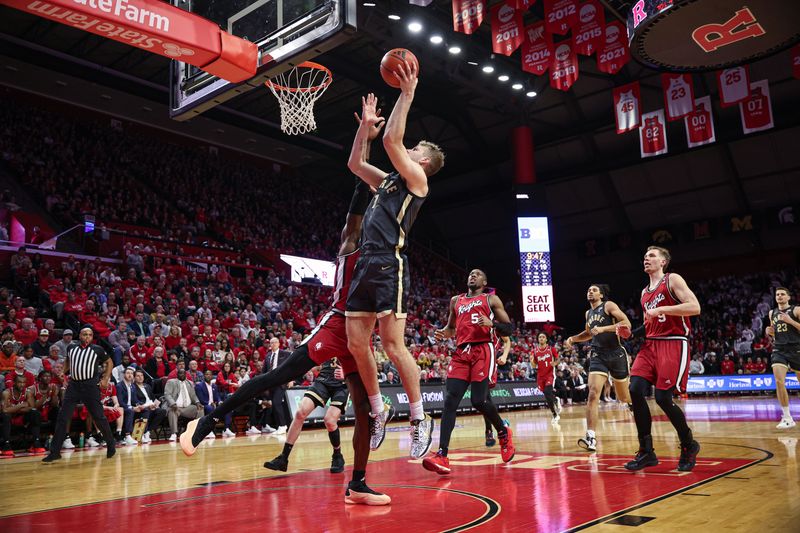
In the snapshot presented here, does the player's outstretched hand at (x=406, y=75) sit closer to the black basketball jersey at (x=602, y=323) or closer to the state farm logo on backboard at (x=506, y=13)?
the black basketball jersey at (x=602, y=323)

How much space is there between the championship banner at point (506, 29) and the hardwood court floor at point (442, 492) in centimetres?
1060

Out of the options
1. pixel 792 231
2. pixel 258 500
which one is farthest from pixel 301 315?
pixel 792 231

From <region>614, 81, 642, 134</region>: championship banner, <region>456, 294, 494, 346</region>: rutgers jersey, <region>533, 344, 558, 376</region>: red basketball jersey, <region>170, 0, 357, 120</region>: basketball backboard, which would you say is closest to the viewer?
<region>456, 294, 494, 346</region>: rutgers jersey

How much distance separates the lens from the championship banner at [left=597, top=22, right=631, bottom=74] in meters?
15.5

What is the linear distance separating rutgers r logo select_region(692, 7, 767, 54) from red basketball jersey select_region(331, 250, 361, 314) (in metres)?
6.54

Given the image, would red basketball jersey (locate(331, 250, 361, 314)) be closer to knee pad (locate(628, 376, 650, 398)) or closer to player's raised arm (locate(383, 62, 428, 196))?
player's raised arm (locate(383, 62, 428, 196))

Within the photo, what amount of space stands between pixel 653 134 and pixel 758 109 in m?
2.91

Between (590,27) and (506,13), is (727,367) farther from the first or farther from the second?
(506,13)

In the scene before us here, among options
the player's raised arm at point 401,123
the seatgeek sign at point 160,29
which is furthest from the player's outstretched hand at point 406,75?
the seatgeek sign at point 160,29

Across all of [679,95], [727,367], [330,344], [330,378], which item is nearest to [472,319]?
[330,378]

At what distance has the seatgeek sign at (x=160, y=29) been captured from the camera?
682cm

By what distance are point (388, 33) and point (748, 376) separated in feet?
56.3

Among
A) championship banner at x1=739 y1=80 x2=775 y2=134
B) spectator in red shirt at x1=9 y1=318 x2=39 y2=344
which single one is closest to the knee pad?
spectator in red shirt at x1=9 y1=318 x2=39 y2=344

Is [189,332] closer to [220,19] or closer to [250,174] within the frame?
[220,19]
